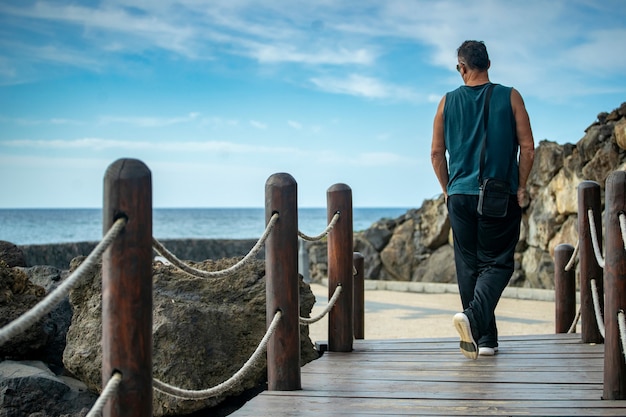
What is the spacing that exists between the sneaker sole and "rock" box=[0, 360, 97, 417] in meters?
2.56

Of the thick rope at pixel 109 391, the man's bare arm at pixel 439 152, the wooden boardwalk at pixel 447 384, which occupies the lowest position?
the wooden boardwalk at pixel 447 384

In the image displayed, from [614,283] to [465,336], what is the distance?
1314mm

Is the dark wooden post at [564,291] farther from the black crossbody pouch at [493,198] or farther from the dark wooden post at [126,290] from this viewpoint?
the dark wooden post at [126,290]

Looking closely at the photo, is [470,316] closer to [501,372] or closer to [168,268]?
[501,372]

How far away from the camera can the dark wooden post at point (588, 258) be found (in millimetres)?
5688

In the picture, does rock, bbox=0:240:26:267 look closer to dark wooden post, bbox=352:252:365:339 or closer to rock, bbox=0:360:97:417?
rock, bbox=0:360:97:417

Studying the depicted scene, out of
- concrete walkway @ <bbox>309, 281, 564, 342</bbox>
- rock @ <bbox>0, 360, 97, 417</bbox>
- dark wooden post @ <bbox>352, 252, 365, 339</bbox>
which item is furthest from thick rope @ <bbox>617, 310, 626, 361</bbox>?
concrete walkway @ <bbox>309, 281, 564, 342</bbox>

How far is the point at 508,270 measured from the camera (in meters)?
5.16

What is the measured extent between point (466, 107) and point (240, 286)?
6.75ft

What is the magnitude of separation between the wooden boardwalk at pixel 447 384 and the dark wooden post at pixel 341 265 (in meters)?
0.14

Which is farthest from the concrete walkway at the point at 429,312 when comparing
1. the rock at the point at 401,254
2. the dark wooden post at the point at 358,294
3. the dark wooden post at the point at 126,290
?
the dark wooden post at the point at 126,290

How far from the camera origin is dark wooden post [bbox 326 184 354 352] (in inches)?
223

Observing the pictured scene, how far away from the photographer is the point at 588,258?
5.87m

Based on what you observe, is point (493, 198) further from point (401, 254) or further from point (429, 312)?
point (401, 254)
